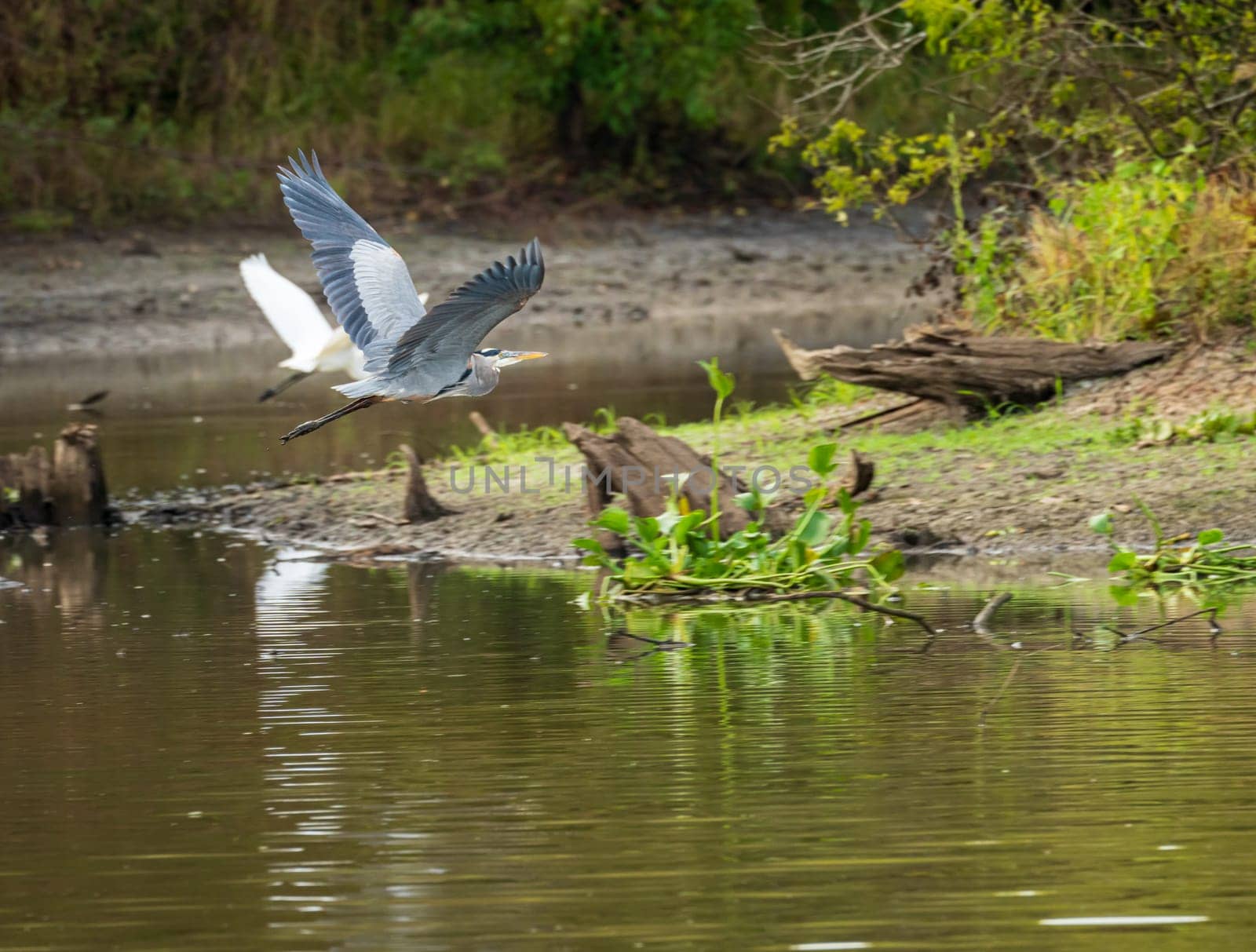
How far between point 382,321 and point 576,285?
1292 centimetres

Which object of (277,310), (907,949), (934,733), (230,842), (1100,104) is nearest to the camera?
(907,949)

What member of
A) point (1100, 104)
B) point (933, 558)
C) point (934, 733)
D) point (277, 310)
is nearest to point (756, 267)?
point (1100, 104)

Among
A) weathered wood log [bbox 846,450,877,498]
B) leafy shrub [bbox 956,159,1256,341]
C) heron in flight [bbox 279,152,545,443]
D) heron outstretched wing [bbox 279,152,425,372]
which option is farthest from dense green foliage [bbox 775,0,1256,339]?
heron outstretched wing [bbox 279,152,425,372]

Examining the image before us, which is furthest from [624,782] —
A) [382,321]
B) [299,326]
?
[299,326]

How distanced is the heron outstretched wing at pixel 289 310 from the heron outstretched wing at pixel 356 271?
317 centimetres

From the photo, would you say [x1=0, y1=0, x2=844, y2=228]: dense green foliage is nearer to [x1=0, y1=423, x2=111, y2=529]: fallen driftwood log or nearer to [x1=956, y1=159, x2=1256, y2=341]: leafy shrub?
[x1=956, y1=159, x2=1256, y2=341]: leafy shrub

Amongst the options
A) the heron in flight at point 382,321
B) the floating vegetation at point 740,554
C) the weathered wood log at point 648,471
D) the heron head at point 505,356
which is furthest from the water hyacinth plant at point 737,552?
the heron in flight at point 382,321

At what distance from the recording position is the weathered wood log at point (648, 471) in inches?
317

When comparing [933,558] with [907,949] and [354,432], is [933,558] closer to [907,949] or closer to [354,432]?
[907,949]

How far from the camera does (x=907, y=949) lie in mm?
3584

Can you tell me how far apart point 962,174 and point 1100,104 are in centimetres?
127

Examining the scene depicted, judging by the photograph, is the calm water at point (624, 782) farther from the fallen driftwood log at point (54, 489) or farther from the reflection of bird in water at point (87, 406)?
the reflection of bird in water at point (87, 406)

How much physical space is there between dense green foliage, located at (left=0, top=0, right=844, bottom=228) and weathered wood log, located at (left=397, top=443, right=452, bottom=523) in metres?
12.4

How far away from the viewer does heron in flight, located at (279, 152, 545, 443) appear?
6.66 metres
